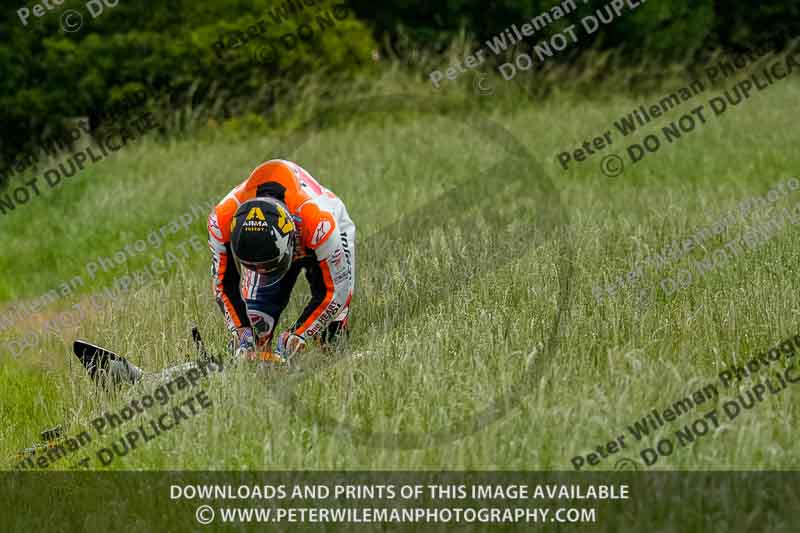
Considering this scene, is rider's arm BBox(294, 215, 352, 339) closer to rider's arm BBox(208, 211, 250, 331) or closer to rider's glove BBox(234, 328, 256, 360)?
rider's glove BBox(234, 328, 256, 360)

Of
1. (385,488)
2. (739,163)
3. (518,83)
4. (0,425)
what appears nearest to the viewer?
(385,488)

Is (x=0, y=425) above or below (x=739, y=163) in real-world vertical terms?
below

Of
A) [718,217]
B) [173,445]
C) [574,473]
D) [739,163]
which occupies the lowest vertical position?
[574,473]

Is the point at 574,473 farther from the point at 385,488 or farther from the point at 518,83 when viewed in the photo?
the point at 518,83

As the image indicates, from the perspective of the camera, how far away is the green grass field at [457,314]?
5.45m

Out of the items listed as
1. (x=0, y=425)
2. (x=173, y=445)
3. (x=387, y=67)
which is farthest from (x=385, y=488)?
(x=387, y=67)

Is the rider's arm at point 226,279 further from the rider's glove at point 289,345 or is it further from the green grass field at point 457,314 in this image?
the green grass field at point 457,314

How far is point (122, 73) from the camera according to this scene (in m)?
18.3

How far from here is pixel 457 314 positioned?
7.31 meters

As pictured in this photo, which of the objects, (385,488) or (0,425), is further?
(0,425)

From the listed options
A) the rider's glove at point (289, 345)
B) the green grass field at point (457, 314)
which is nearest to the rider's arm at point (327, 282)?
the rider's glove at point (289, 345)

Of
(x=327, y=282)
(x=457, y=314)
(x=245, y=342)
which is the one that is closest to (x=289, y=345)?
(x=245, y=342)

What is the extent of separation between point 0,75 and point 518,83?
9.00 metres

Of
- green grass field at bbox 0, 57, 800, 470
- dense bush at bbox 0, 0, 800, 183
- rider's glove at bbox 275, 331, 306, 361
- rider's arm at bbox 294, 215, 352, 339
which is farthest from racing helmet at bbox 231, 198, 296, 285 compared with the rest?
dense bush at bbox 0, 0, 800, 183
